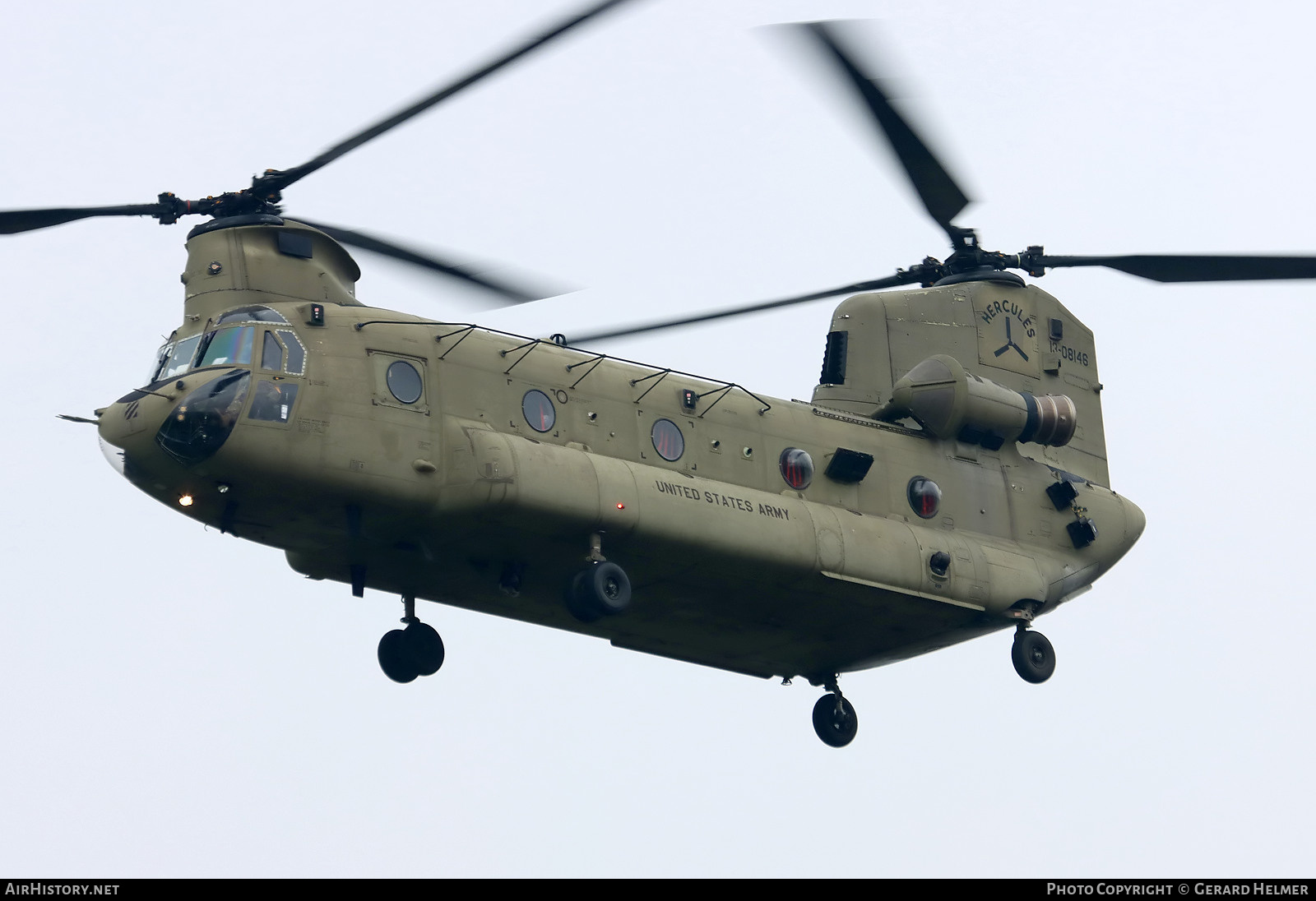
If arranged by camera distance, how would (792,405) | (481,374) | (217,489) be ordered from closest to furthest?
(217,489), (481,374), (792,405)

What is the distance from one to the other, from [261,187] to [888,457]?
9.40 metres

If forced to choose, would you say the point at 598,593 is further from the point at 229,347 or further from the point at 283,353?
the point at 229,347

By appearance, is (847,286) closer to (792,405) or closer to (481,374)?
(792,405)

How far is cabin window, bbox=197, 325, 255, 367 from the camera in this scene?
1085 inches

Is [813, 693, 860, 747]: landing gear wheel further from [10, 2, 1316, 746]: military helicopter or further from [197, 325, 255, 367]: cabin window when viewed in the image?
[197, 325, 255, 367]: cabin window

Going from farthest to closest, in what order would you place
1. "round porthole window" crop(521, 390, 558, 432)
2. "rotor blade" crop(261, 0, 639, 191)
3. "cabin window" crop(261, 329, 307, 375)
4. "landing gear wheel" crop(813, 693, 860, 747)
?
"landing gear wheel" crop(813, 693, 860, 747) → "round porthole window" crop(521, 390, 558, 432) → "cabin window" crop(261, 329, 307, 375) → "rotor blade" crop(261, 0, 639, 191)

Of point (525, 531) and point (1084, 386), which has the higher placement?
point (1084, 386)

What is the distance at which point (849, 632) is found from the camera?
107 ft

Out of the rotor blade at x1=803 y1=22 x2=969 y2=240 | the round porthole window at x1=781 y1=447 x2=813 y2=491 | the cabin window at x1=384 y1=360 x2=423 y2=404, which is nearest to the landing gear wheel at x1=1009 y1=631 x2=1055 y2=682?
the round porthole window at x1=781 y1=447 x2=813 y2=491

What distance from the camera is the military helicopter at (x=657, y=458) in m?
27.4

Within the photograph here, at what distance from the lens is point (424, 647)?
3009 cm

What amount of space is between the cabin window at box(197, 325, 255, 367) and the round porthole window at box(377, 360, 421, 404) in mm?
1691

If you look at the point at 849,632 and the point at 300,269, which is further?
the point at 849,632

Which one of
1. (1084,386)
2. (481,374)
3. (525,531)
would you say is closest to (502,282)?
(481,374)
